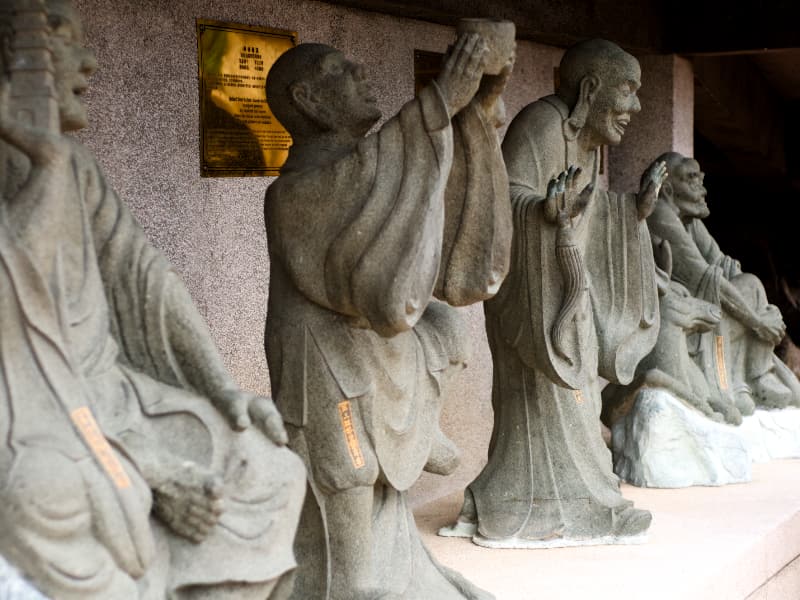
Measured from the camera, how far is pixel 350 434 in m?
4.29

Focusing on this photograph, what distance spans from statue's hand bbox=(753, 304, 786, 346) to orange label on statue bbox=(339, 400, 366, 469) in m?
3.88

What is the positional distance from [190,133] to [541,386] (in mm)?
1745

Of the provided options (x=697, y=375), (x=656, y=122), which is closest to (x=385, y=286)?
(x=697, y=375)

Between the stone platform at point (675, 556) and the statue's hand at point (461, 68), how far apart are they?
183cm

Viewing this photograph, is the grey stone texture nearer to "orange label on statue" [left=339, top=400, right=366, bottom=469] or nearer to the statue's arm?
"orange label on statue" [left=339, top=400, right=366, bottom=469]

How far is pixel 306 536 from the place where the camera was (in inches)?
173

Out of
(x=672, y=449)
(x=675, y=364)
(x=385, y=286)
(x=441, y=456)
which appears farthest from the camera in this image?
(x=675, y=364)

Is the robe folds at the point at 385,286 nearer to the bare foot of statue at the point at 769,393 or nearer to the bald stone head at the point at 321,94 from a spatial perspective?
the bald stone head at the point at 321,94

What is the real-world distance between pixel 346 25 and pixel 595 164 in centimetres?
150

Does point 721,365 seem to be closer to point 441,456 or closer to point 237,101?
point 237,101

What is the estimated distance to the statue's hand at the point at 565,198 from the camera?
209 inches

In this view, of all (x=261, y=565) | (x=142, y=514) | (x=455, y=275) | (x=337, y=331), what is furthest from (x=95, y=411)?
(x=455, y=275)

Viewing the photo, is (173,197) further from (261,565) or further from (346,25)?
(261,565)

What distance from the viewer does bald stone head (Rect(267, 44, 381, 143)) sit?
4422 mm
